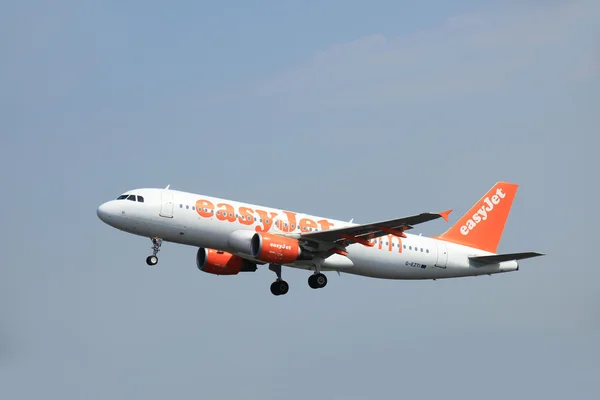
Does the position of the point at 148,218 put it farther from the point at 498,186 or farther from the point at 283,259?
the point at 498,186

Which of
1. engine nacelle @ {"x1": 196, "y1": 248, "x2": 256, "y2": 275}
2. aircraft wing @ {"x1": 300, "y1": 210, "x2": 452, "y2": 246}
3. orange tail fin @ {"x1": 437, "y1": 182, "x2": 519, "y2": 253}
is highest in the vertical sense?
orange tail fin @ {"x1": 437, "y1": 182, "x2": 519, "y2": 253}

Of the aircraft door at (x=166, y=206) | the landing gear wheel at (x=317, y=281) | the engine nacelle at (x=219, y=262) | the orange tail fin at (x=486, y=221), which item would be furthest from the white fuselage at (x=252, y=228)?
the engine nacelle at (x=219, y=262)

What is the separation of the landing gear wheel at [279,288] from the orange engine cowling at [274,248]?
3549mm

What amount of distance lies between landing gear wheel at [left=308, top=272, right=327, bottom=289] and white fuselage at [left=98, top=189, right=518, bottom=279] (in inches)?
19.4

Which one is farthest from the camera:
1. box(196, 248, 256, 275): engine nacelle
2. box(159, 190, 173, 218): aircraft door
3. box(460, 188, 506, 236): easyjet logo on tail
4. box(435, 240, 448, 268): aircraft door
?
box(460, 188, 506, 236): easyjet logo on tail

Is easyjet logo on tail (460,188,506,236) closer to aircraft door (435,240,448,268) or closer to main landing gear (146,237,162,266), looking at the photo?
aircraft door (435,240,448,268)

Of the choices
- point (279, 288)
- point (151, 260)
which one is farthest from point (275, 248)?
point (151, 260)

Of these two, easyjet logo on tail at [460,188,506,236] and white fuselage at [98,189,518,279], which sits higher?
easyjet logo on tail at [460,188,506,236]

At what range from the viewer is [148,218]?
50469 mm

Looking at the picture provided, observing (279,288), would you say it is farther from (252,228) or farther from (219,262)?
(252,228)

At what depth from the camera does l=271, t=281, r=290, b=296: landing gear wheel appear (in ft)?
180

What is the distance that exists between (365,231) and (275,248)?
14.0 feet

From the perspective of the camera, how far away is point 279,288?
54938mm

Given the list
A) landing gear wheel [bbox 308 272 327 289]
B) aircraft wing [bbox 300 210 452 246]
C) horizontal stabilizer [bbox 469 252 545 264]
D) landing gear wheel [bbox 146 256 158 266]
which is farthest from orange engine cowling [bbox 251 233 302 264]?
horizontal stabilizer [bbox 469 252 545 264]
